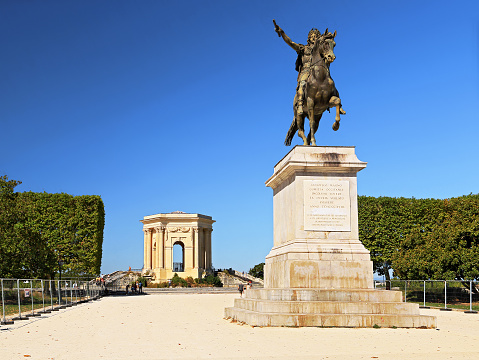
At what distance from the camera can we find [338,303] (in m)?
12.7

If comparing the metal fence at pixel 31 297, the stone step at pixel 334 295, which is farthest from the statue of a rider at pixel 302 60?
the metal fence at pixel 31 297

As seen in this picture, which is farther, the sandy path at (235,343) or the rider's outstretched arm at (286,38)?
the rider's outstretched arm at (286,38)

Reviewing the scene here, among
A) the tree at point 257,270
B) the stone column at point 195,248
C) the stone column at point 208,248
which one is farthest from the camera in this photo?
the tree at point 257,270

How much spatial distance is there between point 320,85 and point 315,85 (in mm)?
140

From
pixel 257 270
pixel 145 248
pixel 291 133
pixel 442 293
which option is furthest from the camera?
pixel 257 270

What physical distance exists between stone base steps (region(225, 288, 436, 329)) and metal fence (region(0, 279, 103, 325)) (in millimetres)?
7775

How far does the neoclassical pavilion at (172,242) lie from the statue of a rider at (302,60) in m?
63.1

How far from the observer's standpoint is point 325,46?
51.7ft

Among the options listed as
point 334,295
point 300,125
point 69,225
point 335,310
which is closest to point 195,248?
point 69,225

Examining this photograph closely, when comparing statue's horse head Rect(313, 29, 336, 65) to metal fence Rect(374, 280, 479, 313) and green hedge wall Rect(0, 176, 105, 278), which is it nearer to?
metal fence Rect(374, 280, 479, 313)

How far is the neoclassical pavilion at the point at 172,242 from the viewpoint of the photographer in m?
78.1

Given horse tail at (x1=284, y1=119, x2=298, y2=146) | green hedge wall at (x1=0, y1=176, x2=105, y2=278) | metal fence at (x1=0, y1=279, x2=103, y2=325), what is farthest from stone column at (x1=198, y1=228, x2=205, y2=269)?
horse tail at (x1=284, y1=119, x2=298, y2=146)

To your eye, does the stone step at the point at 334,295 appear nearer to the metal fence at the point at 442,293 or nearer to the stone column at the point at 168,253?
the metal fence at the point at 442,293

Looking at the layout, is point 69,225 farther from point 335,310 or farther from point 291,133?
point 335,310
